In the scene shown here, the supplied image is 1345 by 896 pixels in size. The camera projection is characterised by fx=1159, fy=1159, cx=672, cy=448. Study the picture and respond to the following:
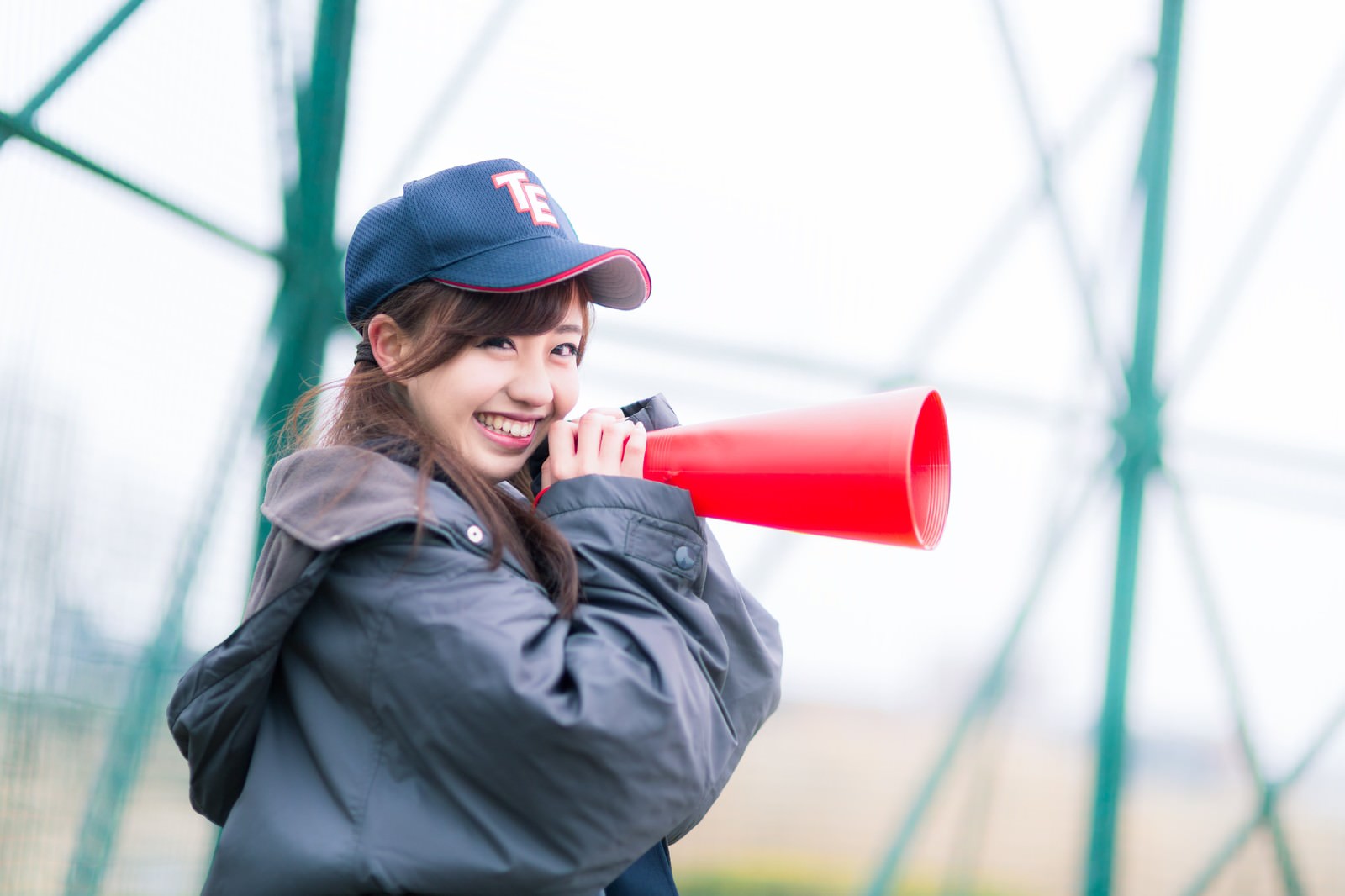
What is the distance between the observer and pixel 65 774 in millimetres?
2008

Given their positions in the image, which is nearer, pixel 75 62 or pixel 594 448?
pixel 594 448

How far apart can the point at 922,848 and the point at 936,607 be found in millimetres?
649

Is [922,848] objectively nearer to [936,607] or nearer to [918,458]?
[936,607]

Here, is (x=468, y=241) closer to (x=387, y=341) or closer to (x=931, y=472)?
(x=387, y=341)

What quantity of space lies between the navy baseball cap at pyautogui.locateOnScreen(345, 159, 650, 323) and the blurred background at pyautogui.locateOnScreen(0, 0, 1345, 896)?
4.90ft

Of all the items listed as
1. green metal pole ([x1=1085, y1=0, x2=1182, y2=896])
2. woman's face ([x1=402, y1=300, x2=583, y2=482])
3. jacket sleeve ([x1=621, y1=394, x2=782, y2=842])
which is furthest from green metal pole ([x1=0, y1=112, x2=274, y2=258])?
green metal pole ([x1=1085, y1=0, x2=1182, y2=896])

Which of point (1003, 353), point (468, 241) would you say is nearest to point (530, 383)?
point (468, 241)

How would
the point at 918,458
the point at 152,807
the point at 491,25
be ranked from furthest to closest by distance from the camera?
1. the point at 491,25
2. the point at 152,807
3. the point at 918,458

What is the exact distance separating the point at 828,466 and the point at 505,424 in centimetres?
35

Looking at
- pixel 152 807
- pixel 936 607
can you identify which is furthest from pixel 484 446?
Answer: pixel 936 607

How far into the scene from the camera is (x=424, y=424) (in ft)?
4.09

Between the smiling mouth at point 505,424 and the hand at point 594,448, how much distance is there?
0.05 metres

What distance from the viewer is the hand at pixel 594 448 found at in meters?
A: 1.18

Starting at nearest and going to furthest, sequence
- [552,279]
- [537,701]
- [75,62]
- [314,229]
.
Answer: [537,701] < [552,279] < [75,62] < [314,229]
